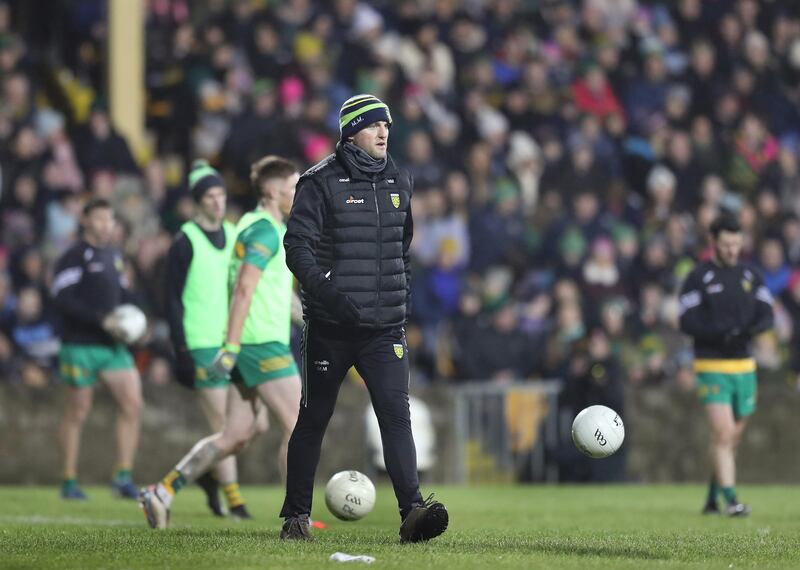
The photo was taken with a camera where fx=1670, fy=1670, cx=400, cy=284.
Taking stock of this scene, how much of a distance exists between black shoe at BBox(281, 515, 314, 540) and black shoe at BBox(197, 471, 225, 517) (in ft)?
11.5

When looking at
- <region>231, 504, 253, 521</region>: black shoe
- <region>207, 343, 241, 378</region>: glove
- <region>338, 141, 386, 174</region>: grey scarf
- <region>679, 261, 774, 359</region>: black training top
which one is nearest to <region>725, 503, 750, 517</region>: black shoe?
<region>679, 261, 774, 359</region>: black training top

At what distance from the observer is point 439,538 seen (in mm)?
10547

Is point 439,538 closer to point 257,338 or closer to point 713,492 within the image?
point 257,338

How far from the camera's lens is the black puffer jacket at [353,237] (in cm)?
981

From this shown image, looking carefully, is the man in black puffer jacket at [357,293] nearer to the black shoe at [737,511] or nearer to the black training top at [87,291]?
the black shoe at [737,511]

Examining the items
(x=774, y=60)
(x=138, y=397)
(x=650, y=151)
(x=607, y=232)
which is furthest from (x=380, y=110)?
(x=774, y=60)

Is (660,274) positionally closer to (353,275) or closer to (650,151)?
(650,151)

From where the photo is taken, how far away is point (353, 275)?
9836 millimetres

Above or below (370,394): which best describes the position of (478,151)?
above

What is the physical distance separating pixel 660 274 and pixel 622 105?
422cm

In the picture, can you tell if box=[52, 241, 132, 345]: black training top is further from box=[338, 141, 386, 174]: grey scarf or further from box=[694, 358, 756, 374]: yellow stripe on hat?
box=[338, 141, 386, 174]: grey scarf

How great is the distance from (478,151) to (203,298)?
10.7 m

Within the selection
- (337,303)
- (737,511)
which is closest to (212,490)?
(337,303)

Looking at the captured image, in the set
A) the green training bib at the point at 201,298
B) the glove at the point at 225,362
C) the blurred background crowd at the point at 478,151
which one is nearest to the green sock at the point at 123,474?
the green training bib at the point at 201,298
